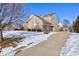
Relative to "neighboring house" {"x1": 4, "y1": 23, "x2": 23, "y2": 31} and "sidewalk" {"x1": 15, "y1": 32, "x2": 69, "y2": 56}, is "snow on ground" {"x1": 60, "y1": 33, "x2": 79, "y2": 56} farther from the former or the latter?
"neighboring house" {"x1": 4, "y1": 23, "x2": 23, "y2": 31}

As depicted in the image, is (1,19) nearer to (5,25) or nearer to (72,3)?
(5,25)

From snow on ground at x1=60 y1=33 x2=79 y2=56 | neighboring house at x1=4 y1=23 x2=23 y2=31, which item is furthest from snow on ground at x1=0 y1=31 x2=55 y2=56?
snow on ground at x1=60 y1=33 x2=79 y2=56

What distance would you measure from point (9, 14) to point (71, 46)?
0.69 meters

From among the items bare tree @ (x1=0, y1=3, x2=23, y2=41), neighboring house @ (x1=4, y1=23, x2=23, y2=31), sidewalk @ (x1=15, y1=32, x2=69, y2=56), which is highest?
bare tree @ (x1=0, y1=3, x2=23, y2=41)

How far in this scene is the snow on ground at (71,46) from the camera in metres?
2.32

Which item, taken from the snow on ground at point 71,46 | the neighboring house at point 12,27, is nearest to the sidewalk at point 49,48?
the snow on ground at point 71,46

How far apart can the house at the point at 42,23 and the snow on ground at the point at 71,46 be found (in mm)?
186

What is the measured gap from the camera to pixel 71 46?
A: 2363 millimetres

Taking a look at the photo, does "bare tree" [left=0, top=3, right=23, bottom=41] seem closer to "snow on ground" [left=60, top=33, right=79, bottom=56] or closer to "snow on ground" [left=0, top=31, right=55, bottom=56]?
"snow on ground" [left=0, top=31, right=55, bottom=56]

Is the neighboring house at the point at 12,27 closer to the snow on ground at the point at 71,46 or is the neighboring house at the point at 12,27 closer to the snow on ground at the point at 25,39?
the snow on ground at the point at 25,39

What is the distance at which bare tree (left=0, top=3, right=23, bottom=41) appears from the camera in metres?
2.36

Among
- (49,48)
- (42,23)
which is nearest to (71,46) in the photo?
(49,48)

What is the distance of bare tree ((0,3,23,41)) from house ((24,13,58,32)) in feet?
0.40

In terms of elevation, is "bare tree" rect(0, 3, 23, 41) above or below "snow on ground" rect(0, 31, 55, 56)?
above
